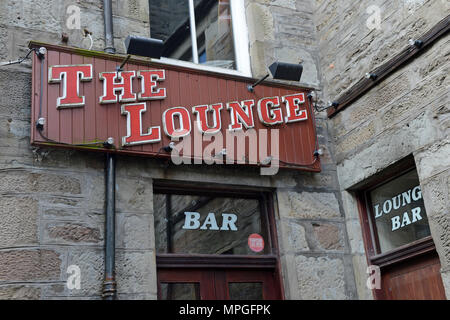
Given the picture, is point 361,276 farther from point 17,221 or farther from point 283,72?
point 17,221

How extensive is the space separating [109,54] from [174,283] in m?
1.73

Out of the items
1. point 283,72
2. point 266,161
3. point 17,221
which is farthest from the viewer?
point 283,72

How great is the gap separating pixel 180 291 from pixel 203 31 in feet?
7.51

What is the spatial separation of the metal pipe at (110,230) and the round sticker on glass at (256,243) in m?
1.16

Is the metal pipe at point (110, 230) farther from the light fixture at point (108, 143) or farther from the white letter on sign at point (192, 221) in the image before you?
the white letter on sign at point (192, 221)

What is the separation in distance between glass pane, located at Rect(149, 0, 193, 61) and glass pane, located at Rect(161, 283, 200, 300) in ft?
6.35

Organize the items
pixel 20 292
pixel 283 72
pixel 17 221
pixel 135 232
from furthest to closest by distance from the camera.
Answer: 1. pixel 283 72
2. pixel 135 232
3. pixel 17 221
4. pixel 20 292

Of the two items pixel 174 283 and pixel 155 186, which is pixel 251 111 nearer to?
pixel 155 186

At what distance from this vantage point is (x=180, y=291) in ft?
14.9

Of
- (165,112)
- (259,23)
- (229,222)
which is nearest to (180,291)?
(229,222)

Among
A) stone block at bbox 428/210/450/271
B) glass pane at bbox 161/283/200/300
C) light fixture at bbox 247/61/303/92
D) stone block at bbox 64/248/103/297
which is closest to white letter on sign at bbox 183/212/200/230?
glass pane at bbox 161/283/200/300

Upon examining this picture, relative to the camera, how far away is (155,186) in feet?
15.4

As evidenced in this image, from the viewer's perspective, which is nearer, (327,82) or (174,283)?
(174,283)
